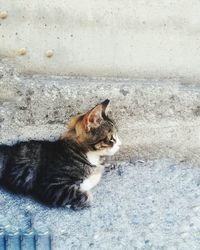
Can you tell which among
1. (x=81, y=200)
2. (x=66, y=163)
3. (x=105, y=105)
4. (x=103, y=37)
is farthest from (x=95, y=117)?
(x=103, y=37)

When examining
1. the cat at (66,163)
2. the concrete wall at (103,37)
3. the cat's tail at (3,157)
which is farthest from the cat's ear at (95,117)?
the cat's tail at (3,157)

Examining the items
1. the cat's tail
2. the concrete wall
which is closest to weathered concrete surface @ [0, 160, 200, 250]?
the cat's tail

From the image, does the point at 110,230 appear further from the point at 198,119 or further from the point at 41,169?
the point at 198,119

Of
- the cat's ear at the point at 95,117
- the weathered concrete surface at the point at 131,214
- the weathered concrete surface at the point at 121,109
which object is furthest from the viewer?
the weathered concrete surface at the point at 121,109

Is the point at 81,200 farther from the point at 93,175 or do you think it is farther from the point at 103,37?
the point at 103,37

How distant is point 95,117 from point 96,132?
0.11 meters

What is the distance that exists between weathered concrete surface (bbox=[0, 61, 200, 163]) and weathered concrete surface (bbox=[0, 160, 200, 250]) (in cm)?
19

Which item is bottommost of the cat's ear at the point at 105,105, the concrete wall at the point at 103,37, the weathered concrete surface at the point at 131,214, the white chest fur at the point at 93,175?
the weathered concrete surface at the point at 131,214

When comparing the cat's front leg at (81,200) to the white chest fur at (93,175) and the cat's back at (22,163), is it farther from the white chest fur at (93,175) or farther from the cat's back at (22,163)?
the cat's back at (22,163)

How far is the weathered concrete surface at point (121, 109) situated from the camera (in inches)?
162

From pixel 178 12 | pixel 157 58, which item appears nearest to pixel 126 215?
pixel 157 58

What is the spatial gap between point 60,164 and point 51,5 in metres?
1.05

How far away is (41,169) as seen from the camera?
3928 millimetres

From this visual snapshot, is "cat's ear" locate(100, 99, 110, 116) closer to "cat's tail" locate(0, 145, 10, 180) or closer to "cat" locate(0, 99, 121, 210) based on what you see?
"cat" locate(0, 99, 121, 210)
